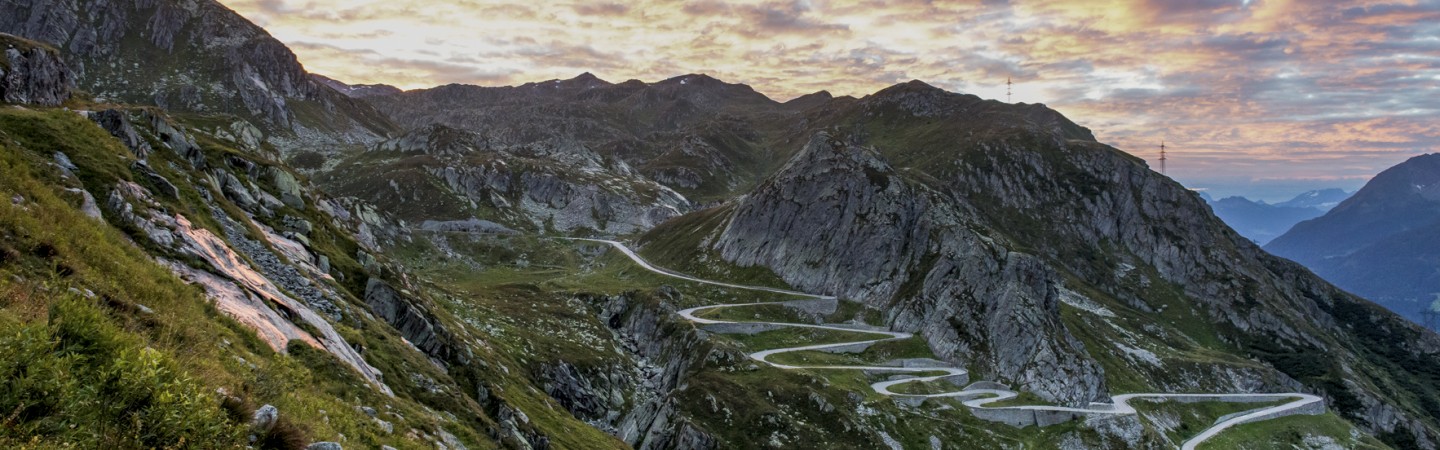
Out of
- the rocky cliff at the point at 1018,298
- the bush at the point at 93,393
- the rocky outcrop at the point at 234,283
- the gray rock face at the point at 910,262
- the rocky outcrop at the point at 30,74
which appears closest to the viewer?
the bush at the point at 93,393

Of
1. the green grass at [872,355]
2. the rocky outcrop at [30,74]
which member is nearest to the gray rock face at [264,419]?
the rocky outcrop at [30,74]

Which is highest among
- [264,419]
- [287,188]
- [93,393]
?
[287,188]

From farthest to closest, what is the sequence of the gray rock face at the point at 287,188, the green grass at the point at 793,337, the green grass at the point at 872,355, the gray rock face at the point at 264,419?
the green grass at the point at 793,337 < the green grass at the point at 872,355 < the gray rock face at the point at 287,188 < the gray rock face at the point at 264,419

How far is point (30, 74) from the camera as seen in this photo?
1654 inches

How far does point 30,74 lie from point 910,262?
112 metres

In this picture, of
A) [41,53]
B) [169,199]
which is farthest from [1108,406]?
[41,53]

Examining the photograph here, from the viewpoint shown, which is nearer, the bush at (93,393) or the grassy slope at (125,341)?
the bush at (93,393)

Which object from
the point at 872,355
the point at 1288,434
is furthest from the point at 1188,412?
the point at 872,355

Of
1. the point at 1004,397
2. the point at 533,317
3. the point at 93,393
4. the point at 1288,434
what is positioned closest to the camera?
the point at 93,393

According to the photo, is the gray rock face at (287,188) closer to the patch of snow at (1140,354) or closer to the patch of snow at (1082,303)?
the patch of snow at (1140,354)

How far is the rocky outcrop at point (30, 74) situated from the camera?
3934cm

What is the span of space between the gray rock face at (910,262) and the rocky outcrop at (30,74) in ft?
329

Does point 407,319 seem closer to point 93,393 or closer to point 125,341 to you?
point 125,341

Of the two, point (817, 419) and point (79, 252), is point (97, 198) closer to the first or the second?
point (79, 252)
